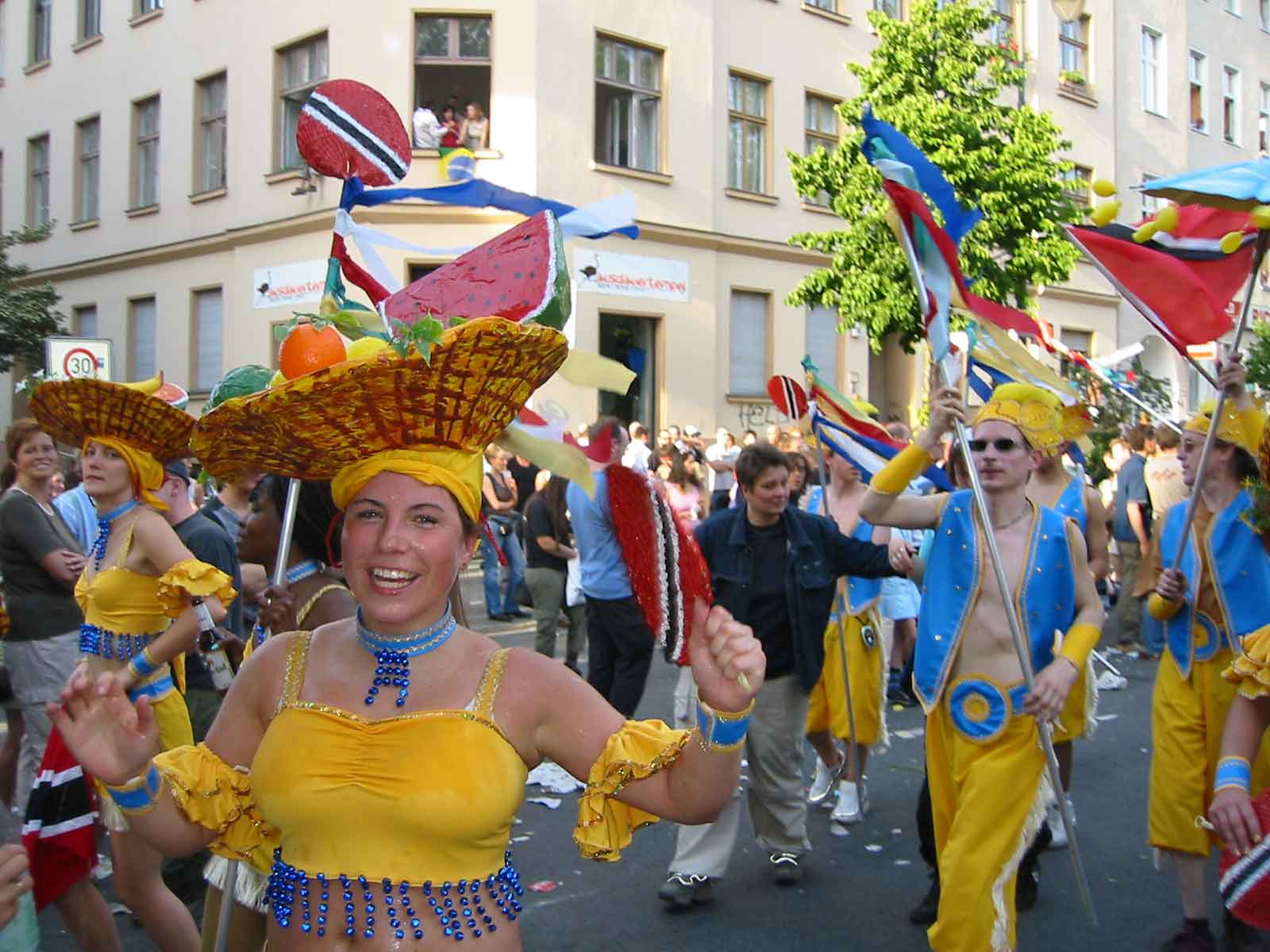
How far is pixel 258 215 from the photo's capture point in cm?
2009

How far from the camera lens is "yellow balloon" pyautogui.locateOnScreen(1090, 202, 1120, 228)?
4.03 m

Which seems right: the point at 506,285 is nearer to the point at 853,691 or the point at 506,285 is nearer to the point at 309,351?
the point at 309,351

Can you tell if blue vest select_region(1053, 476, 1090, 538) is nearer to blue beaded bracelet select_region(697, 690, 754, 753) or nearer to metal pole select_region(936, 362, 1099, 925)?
metal pole select_region(936, 362, 1099, 925)

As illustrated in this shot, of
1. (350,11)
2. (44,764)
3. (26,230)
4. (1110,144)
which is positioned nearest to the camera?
(44,764)

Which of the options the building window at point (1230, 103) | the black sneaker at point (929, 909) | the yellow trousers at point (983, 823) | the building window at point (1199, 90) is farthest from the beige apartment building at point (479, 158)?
the yellow trousers at point (983, 823)

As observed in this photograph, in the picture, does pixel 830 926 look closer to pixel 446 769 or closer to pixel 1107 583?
pixel 446 769

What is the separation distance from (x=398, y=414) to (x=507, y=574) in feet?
35.6

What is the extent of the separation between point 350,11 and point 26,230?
7518mm

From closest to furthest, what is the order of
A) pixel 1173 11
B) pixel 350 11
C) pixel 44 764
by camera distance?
1. pixel 44 764
2. pixel 350 11
3. pixel 1173 11

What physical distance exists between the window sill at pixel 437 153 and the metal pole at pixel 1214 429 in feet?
48.9

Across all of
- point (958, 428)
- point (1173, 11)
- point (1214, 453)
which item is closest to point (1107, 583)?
point (1214, 453)

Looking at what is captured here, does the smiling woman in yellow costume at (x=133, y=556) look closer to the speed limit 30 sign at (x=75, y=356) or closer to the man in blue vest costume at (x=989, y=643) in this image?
the man in blue vest costume at (x=989, y=643)

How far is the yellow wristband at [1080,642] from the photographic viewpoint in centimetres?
428

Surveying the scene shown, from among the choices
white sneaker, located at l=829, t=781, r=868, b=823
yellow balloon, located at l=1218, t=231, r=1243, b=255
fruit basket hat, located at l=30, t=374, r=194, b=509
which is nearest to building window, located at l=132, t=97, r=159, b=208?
fruit basket hat, located at l=30, t=374, r=194, b=509
